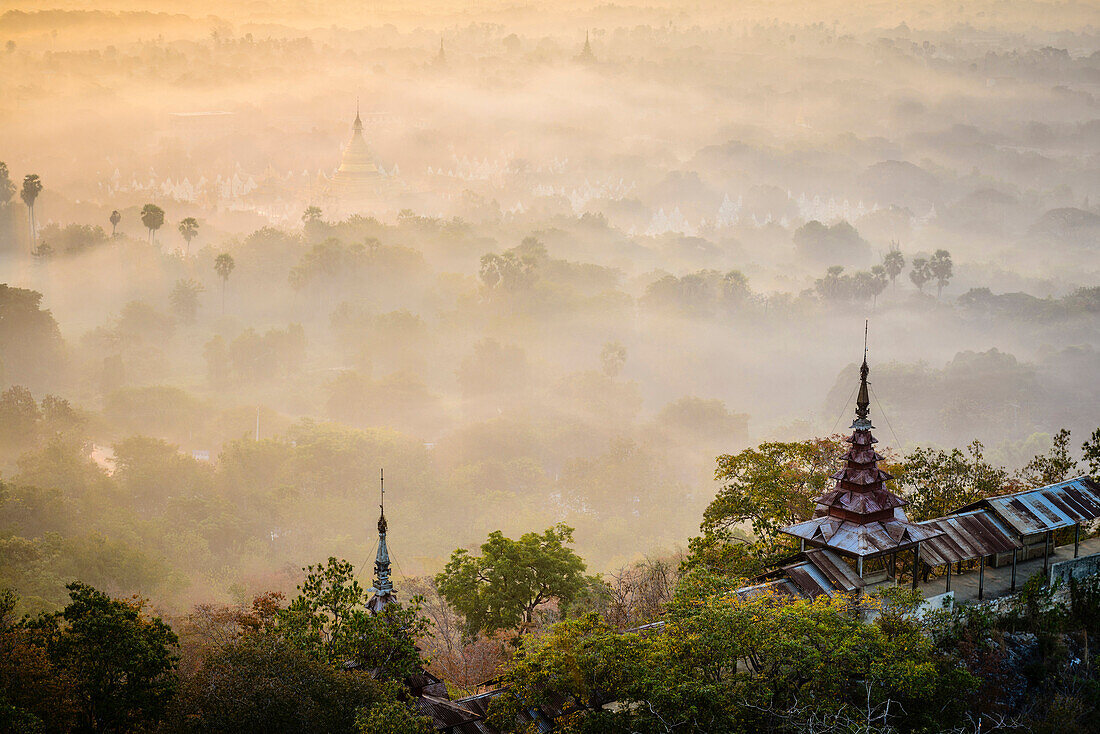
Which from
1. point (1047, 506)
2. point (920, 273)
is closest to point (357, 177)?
point (920, 273)

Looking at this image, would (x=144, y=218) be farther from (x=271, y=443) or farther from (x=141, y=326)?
(x=271, y=443)

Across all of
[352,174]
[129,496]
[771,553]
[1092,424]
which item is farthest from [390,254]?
[771,553]

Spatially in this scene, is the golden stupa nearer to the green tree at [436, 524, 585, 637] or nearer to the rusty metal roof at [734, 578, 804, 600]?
the green tree at [436, 524, 585, 637]

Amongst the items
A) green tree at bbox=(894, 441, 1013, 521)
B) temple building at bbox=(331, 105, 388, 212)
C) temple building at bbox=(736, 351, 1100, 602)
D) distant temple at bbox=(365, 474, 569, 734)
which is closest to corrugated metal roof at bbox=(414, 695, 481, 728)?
distant temple at bbox=(365, 474, 569, 734)

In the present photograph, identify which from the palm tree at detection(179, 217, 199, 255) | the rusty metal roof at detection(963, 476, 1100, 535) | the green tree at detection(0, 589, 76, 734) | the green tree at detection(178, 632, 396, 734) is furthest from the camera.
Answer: the palm tree at detection(179, 217, 199, 255)

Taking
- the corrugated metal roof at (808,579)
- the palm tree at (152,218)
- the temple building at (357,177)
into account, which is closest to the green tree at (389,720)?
the corrugated metal roof at (808,579)

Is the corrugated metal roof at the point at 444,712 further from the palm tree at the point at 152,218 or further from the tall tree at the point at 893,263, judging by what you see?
the tall tree at the point at 893,263

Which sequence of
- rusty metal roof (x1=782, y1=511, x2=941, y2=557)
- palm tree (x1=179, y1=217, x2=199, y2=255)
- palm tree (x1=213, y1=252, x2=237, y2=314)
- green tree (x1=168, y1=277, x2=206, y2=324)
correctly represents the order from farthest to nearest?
palm tree (x1=179, y1=217, x2=199, y2=255) < palm tree (x1=213, y1=252, x2=237, y2=314) < green tree (x1=168, y1=277, x2=206, y2=324) < rusty metal roof (x1=782, y1=511, x2=941, y2=557)
